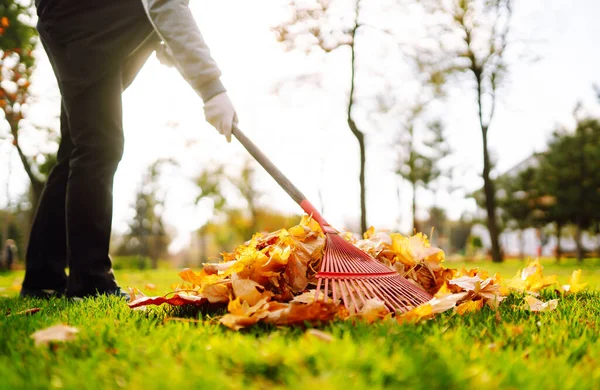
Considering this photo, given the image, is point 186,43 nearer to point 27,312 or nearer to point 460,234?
point 27,312

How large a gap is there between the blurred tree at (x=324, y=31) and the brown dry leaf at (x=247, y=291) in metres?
11.9

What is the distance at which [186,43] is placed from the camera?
8.27 ft

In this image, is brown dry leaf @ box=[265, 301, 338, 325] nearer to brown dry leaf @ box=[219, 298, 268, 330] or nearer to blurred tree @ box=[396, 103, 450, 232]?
brown dry leaf @ box=[219, 298, 268, 330]

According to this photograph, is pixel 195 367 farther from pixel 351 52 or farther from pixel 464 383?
pixel 351 52

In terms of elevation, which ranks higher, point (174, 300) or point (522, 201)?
point (174, 300)

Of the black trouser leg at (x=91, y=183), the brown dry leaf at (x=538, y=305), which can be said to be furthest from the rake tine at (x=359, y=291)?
the black trouser leg at (x=91, y=183)

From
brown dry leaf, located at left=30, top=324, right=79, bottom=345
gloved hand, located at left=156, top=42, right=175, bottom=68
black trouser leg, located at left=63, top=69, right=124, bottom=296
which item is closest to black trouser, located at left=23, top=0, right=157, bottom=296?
black trouser leg, located at left=63, top=69, right=124, bottom=296

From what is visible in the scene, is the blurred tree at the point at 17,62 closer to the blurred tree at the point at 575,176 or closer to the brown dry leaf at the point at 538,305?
the brown dry leaf at the point at 538,305

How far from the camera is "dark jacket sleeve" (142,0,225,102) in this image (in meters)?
2.51

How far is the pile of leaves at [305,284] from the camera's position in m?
1.67

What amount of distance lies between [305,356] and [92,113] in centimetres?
196

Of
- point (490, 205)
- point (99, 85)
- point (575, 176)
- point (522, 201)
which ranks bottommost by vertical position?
point (522, 201)

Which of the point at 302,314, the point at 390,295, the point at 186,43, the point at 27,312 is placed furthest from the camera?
the point at 186,43

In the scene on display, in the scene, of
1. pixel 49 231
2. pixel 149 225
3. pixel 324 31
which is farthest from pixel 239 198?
pixel 49 231
